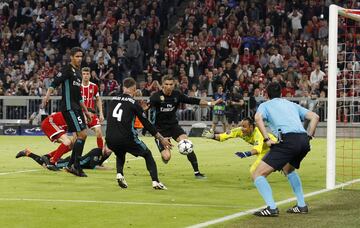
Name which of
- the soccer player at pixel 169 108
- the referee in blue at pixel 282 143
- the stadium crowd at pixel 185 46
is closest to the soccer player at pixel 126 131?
the soccer player at pixel 169 108

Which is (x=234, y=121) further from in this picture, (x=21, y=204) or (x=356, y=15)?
(x=21, y=204)

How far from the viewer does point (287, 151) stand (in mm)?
11820

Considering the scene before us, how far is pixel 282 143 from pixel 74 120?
6.64 m

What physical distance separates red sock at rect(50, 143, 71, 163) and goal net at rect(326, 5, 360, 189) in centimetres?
545

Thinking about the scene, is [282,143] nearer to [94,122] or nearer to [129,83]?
[129,83]

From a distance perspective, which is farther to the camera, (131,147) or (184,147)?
(184,147)

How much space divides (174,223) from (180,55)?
2650 centimetres

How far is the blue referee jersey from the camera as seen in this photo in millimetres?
12023

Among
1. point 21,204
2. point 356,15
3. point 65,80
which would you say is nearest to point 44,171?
point 65,80

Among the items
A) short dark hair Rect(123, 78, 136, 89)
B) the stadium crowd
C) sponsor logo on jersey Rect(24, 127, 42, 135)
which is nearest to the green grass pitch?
short dark hair Rect(123, 78, 136, 89)

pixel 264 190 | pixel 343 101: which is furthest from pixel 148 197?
pixel 343 101

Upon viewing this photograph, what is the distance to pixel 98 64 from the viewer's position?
124 ft

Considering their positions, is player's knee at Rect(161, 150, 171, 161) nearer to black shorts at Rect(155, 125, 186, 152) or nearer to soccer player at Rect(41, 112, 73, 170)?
black shorts at Rect(155, 125, 186, 152)

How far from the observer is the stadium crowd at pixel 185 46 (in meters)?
34.2
